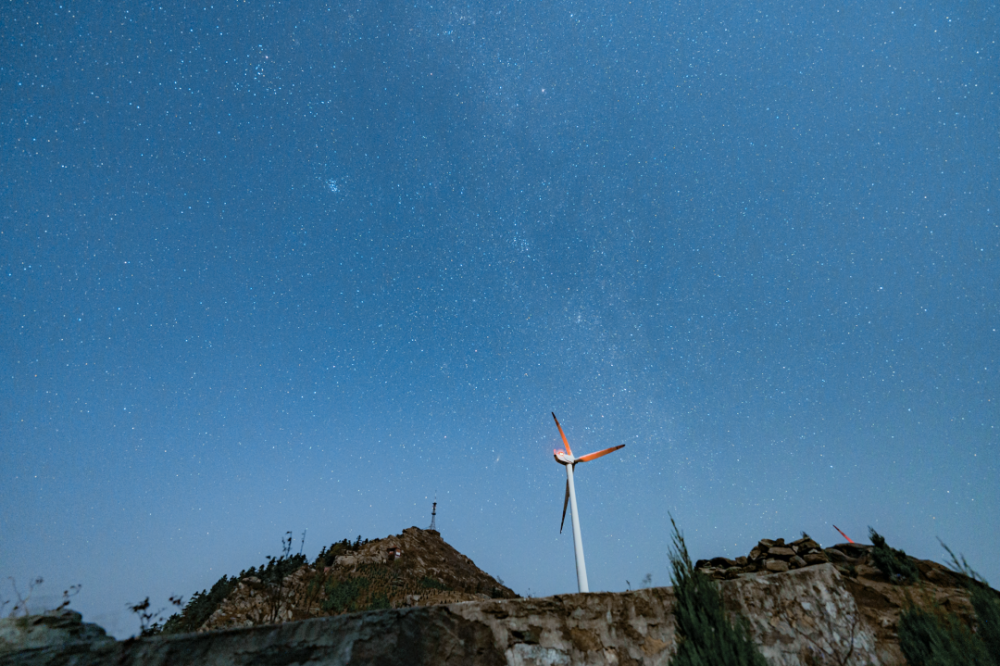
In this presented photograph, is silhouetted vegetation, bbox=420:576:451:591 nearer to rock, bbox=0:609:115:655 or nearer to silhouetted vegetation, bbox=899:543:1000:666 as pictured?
rock, bbox=0:609:115:655

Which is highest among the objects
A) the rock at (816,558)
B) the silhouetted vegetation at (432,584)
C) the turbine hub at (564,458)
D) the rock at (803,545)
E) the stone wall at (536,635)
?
the turbine hub at (564,458)

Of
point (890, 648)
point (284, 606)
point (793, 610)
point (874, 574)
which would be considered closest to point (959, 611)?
point (874, 574)

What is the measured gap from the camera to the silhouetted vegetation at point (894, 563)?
7.45 meters

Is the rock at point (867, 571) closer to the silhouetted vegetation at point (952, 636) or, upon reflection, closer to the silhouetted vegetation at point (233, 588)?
the silhouetted vegetation at point (952, 636)

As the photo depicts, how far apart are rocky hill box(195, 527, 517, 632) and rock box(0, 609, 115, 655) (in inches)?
210

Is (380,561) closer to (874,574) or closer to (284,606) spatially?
(284,606)

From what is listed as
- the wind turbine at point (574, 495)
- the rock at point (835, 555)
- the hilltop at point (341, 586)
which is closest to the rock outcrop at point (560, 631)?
the rock at point (835, 555)

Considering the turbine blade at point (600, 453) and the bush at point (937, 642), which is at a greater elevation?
the turbine blade at point (600, 453)

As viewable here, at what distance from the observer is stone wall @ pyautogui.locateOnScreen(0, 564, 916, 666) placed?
15.5ft

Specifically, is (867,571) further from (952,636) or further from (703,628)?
(703,628)

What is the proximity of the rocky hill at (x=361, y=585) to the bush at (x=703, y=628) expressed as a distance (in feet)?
25.1

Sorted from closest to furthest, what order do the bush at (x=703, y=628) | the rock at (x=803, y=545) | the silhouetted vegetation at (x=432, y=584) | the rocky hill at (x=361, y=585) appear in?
the bush at (x=703, y=628), the rock at (x=803, y=545), the rocky hill at (x=361, y=585), the silhouetted vegetation at (x=432, y=584)

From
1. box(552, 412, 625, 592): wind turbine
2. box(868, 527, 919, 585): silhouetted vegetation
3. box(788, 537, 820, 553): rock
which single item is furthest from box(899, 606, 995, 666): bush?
box(552, 412, 625, 592): wind turbine

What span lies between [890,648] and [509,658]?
5807 mm
